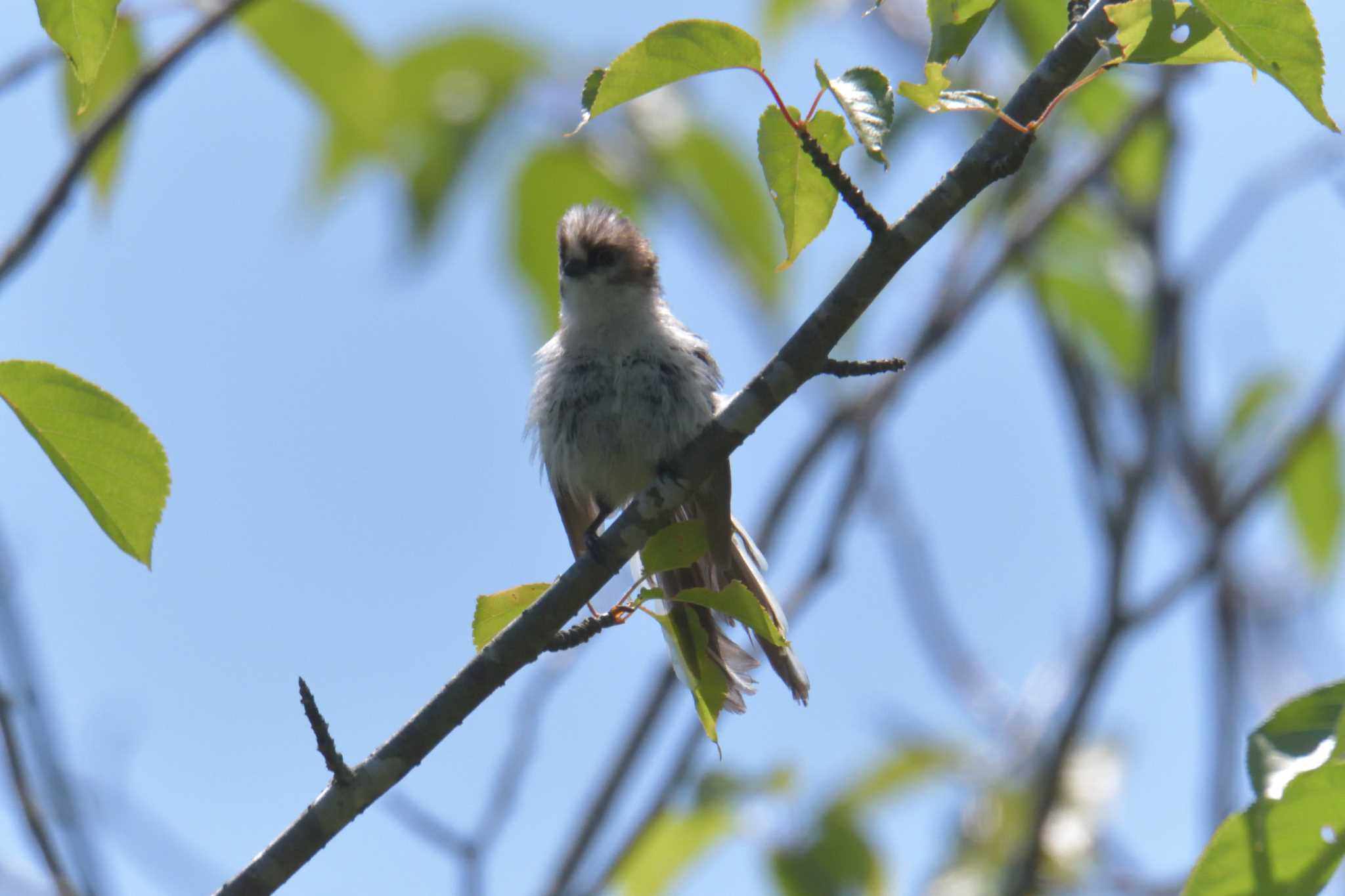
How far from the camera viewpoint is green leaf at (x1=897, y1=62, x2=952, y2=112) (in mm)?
2184

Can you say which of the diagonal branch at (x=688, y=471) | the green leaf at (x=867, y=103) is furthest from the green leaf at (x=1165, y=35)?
the green leaf at (x=867, y=103)

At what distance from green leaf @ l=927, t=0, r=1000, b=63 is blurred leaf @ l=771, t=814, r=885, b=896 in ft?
10.1

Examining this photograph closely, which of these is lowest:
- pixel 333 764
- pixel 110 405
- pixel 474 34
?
pixel 333 764

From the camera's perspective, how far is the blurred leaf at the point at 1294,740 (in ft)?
6.55

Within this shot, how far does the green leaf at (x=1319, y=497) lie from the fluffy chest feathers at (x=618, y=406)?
2.74 m

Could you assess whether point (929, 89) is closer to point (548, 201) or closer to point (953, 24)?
point (953, 24)

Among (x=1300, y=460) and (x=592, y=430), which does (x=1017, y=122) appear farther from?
(x=1300, y=460)

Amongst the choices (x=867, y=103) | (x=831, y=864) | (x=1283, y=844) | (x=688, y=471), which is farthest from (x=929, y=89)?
(x=831, y=864)

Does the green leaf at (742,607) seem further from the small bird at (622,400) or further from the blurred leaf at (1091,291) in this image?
the blurred leaf at (1091,291)

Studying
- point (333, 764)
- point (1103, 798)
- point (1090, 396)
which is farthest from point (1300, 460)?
point (333, 764)

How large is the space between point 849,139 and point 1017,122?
330 millimetres

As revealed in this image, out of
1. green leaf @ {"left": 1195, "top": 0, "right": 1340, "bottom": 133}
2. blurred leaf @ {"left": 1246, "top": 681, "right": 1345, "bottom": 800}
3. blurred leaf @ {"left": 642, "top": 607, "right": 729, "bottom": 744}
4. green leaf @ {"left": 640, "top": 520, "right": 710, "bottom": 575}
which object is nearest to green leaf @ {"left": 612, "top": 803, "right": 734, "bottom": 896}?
blurred leaf @ {"left": 642, "top": 607, "right": 729, "bottom": 744}

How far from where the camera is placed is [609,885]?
4578mm

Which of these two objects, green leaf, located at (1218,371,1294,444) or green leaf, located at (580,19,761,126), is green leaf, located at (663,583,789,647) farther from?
green leaf, located at (1218,371,1294,444)
